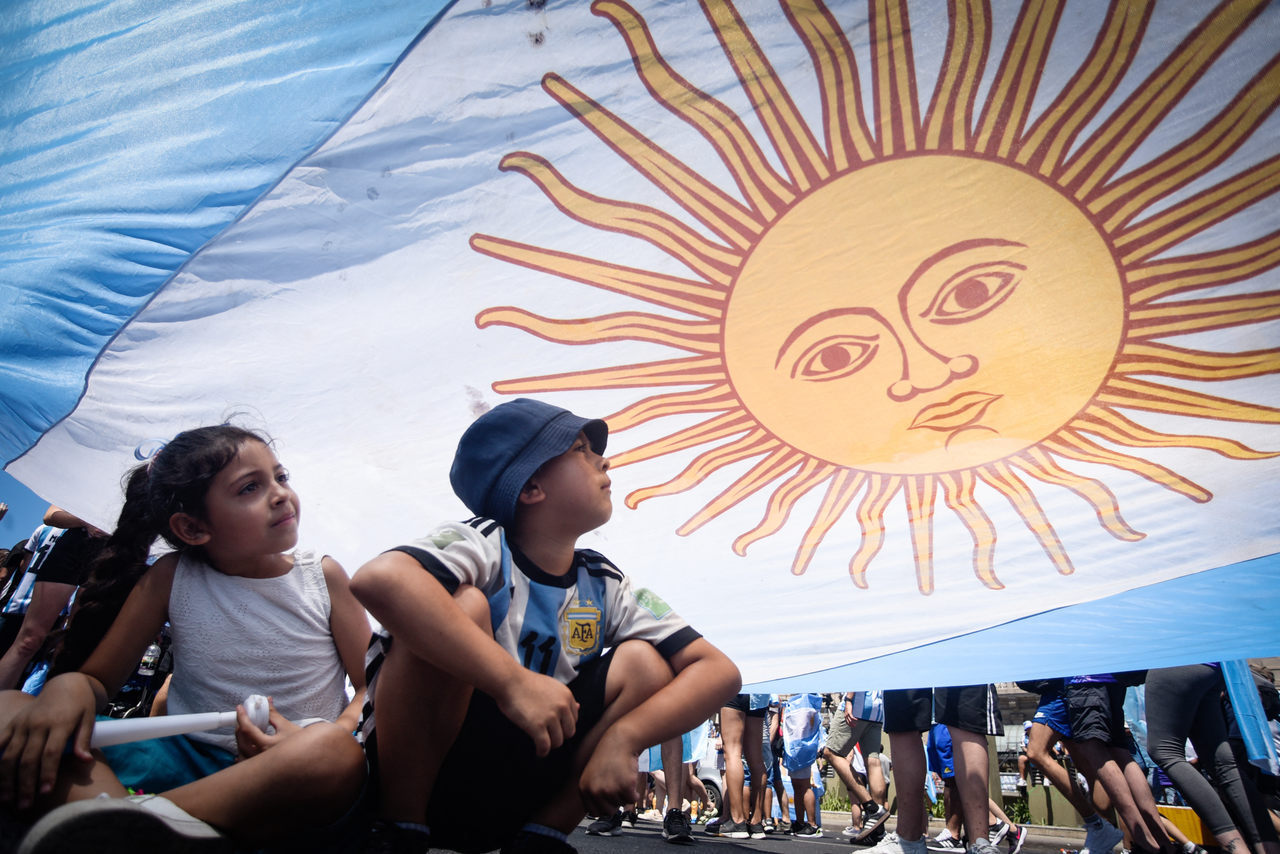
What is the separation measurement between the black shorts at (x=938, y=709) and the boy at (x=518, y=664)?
1617 millimetres

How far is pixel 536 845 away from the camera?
3.54 ft

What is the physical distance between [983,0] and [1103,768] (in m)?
2.61

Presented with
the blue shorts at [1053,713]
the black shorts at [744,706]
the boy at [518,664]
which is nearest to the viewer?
the boy at [518,664]

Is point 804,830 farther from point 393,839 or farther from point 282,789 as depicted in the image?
point 282,789

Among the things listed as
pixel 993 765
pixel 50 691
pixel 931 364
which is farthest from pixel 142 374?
pixel 993 765

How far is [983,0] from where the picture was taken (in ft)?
4.89

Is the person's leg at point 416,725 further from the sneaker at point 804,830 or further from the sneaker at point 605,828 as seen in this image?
the sneaker at point 804,830

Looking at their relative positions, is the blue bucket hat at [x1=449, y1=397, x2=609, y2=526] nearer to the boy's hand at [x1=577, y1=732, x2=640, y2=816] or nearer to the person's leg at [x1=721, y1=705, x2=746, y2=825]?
the boy's hand at [x1=577, y1=732, x2=640, y2=816]

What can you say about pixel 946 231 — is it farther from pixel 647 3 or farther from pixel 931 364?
pixel 647 3

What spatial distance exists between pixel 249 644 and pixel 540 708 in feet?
2.07

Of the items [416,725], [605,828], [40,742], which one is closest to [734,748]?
[605,828]

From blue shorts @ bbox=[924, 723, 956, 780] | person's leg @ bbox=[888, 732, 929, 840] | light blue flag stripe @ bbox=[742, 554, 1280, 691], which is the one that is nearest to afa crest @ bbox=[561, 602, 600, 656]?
light blue flag stripe @ bbox=[742, 554, 1280, 691]

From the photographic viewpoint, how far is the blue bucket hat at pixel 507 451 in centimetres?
129

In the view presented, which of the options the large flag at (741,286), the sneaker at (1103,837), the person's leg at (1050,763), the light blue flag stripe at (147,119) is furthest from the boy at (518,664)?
the person's leg at (1050,763)
